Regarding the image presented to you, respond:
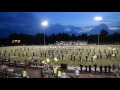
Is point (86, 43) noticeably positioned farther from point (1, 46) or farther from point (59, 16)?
point (1, 46)

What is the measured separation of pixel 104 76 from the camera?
26.9ft

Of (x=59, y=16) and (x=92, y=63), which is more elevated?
(x=59, y=16)

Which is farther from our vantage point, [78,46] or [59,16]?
[78,46]

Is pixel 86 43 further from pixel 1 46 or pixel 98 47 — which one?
pixel 1 46
